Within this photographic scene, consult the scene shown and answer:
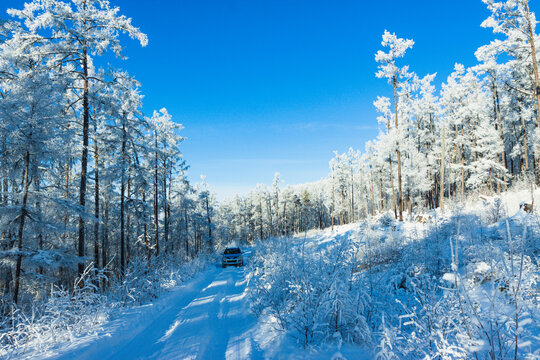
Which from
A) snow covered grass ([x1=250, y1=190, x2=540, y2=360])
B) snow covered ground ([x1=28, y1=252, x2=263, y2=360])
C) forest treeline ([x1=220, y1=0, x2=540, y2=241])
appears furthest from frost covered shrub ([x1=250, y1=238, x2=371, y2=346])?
forest treeline ([x1=220, y1=0, x2=540, y2=241])

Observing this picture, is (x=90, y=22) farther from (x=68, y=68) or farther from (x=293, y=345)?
(x=293, y=345)

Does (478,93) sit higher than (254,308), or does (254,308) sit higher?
(478,93)

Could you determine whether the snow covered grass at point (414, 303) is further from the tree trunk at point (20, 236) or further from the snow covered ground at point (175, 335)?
the tree trunk at point (20, 236)

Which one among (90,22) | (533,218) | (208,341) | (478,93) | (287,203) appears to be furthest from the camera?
(287,203)

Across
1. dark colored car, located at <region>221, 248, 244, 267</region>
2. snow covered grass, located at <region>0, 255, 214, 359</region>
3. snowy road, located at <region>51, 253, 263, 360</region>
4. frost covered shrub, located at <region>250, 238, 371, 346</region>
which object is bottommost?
dark colored car, located at <region>221, 248, 244, 267</region>

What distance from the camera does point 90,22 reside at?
1059 centimetres

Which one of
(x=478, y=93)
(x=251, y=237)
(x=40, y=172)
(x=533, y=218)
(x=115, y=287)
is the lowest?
(x=251, y=237)

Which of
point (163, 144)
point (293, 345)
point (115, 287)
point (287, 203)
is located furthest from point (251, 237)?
point (293, 345)

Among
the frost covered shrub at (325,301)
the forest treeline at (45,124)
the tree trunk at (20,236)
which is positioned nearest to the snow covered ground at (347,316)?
the frost covered shrub at (325,301)

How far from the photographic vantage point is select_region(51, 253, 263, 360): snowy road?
4.56m

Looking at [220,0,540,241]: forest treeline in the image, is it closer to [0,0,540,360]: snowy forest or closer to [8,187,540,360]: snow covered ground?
[0,0,540,360]: snowy forest

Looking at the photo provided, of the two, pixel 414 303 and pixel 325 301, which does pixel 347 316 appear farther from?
pixel 414 303

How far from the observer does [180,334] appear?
218 inches

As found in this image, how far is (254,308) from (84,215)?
732 centimetres
